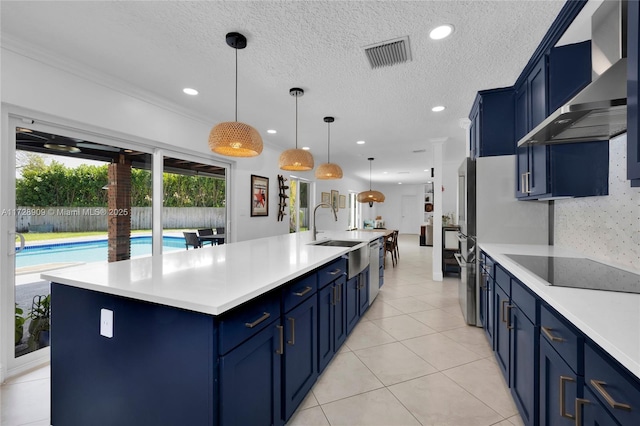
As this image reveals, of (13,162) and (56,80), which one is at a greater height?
(56,80)

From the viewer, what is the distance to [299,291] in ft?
5.59

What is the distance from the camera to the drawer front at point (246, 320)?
1.11 meters

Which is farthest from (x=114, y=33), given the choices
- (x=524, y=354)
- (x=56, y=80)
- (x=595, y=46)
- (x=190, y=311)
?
(x=524, y=354)

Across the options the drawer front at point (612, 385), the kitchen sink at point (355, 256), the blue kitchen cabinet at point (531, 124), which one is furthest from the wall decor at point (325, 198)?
the drawer front at point (612, 385)

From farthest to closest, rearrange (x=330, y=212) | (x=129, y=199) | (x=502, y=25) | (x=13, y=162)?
(x=330, y=212) → (x=129, y=199) → (x=13, y=162) → (x=502, y=25)

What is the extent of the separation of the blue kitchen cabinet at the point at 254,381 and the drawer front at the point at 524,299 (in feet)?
4.15

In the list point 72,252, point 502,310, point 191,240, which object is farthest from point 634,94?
point 191,240

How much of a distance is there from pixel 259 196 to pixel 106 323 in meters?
3.88

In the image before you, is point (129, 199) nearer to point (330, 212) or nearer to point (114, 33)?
point (114, 33)

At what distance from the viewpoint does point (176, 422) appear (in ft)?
3.76

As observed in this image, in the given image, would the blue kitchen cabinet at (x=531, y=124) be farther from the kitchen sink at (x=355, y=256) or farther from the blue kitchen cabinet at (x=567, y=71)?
the kitchen sink at (x=355, y=256)

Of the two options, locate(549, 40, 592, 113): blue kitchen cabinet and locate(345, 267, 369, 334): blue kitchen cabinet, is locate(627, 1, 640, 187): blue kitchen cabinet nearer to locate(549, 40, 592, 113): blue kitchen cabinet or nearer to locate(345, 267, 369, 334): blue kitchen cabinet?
locate(549, 40, 592, 113): blue kitchen cabinet

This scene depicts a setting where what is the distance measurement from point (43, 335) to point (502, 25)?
430 centimetres

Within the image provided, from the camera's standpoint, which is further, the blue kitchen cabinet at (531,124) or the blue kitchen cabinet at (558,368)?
the blue kitchen cabinet at (531,124)
